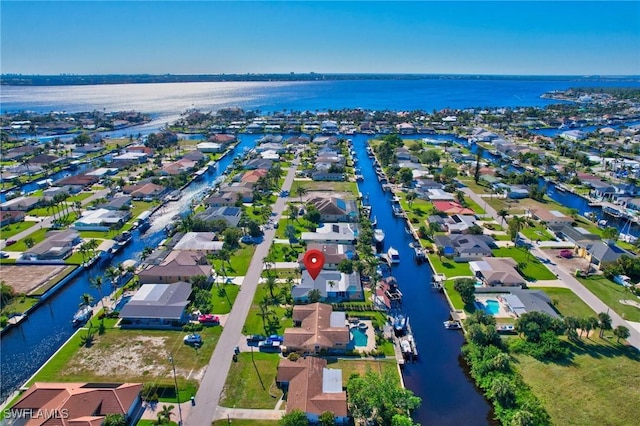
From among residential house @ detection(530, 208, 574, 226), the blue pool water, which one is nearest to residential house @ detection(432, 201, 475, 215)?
residential house @ detection(530, 208, 574, 226)

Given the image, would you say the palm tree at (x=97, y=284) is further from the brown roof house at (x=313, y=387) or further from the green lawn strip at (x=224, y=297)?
the brown roof house at (x=313, y=387)

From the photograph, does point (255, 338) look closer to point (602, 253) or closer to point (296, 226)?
point (296, 226)

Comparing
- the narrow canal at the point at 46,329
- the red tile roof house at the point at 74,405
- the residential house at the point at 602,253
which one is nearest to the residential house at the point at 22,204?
the narrow canal at the point at 46,329

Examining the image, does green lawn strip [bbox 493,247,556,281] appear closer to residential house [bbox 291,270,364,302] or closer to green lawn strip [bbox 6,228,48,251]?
residential house [bbox 291,270,364,302]

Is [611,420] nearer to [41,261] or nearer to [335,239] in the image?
[335,239]

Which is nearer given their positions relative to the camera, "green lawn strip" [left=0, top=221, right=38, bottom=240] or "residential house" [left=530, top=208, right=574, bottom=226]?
"green lawn strip" [left=0, top=221, right=38, bottom=240]
